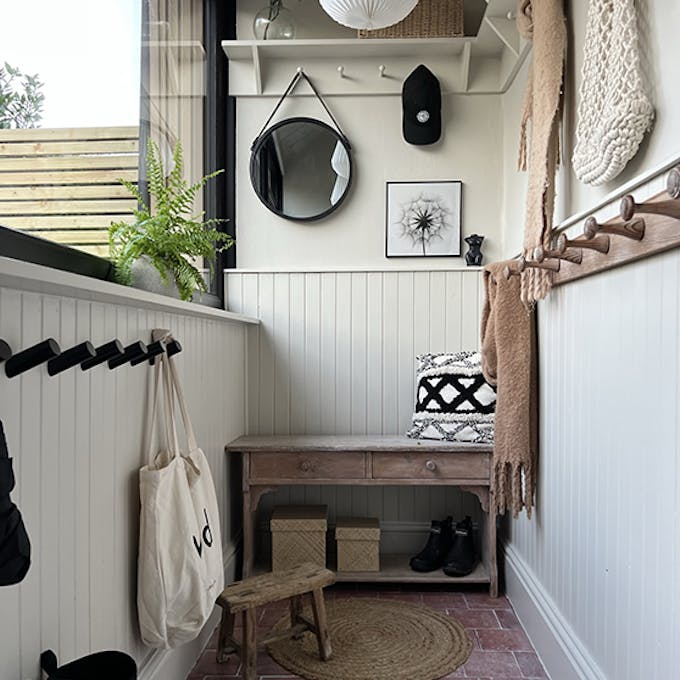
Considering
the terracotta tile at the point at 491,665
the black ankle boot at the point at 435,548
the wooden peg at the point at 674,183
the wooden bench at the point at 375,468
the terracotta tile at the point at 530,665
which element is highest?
the wooden peg at the point at 674,183

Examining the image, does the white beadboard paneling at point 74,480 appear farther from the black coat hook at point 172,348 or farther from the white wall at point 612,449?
the white wall at point 612,449

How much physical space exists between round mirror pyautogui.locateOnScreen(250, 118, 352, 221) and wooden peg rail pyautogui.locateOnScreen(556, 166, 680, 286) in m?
1.50

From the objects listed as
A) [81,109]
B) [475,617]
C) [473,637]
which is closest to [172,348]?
[81,109]

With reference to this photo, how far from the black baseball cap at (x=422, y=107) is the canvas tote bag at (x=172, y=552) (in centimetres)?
182

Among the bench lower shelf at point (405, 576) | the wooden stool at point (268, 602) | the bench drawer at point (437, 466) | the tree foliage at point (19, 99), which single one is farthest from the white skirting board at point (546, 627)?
the tree foliage at point (19, 99)

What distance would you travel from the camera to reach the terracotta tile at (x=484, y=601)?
2.58m

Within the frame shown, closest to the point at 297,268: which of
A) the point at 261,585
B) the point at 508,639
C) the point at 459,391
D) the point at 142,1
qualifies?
the point at 459,391

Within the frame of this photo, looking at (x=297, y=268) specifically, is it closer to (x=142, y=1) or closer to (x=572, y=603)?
(x=142, y=1)

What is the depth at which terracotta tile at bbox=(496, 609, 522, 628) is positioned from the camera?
2404mm

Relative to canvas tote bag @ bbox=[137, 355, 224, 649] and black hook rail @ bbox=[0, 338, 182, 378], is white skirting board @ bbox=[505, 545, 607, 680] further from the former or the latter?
black hook rail @ bbox=[0, 338, 182, 378]

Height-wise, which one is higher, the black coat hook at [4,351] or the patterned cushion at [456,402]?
the black coat hook at [4,351]

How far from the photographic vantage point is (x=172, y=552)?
159cm

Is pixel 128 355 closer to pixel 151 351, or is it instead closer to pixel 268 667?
pixel 151 351

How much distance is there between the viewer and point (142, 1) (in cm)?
217
